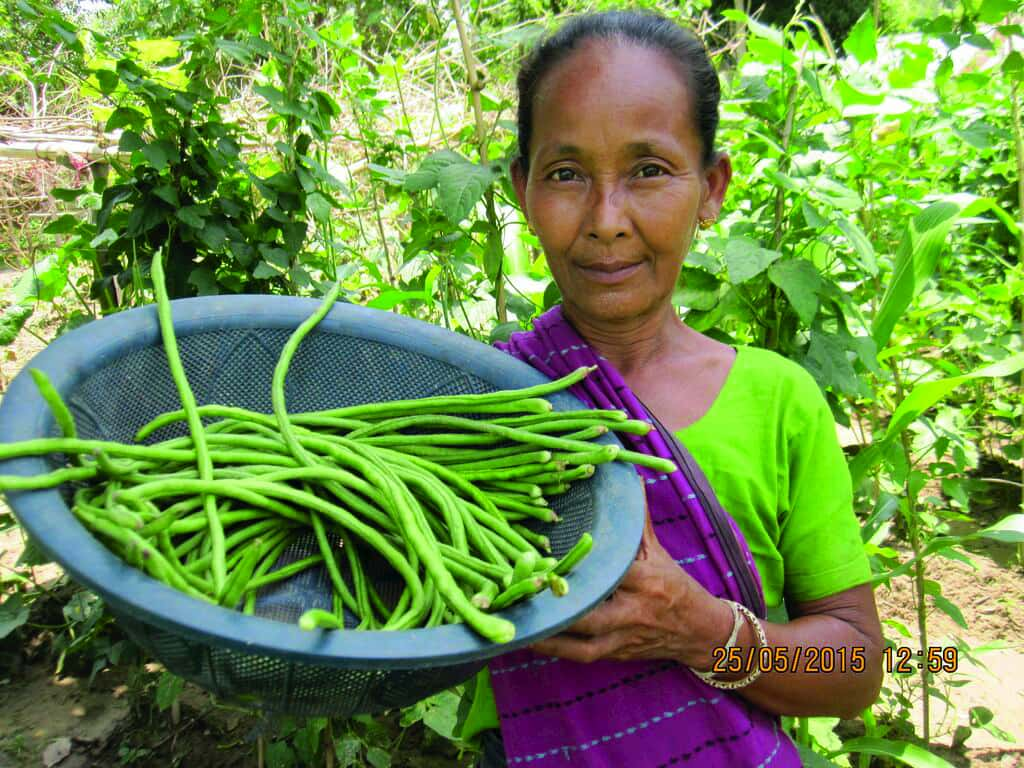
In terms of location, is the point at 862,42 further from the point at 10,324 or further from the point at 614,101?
the point at 10,324

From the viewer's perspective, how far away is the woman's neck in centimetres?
139

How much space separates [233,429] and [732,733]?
2.86ft

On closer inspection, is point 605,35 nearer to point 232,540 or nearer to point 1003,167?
point 232,540

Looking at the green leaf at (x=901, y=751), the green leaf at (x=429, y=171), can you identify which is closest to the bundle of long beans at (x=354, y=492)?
the green leaf at (x=429, y=171)

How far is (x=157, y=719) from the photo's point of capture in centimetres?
224

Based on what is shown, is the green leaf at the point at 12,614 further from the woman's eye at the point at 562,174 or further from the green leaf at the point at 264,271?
the woman's eye at the point at 562,174

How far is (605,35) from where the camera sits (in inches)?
48.0

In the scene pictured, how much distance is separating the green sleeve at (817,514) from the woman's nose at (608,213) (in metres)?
0.40

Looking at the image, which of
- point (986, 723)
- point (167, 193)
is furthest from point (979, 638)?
point (167, 193)

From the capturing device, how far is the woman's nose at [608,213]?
1.19m

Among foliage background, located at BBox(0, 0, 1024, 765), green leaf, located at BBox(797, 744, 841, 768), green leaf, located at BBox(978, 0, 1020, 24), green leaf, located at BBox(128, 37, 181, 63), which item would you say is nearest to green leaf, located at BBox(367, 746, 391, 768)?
foliage background, located at BBox(0, 0, 1024, 765)

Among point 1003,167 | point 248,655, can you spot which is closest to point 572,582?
point 248,655

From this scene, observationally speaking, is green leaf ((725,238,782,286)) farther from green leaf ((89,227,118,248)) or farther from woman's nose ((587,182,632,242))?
green leaf ((89,227,118,248))

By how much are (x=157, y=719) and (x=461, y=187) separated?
1.74m
